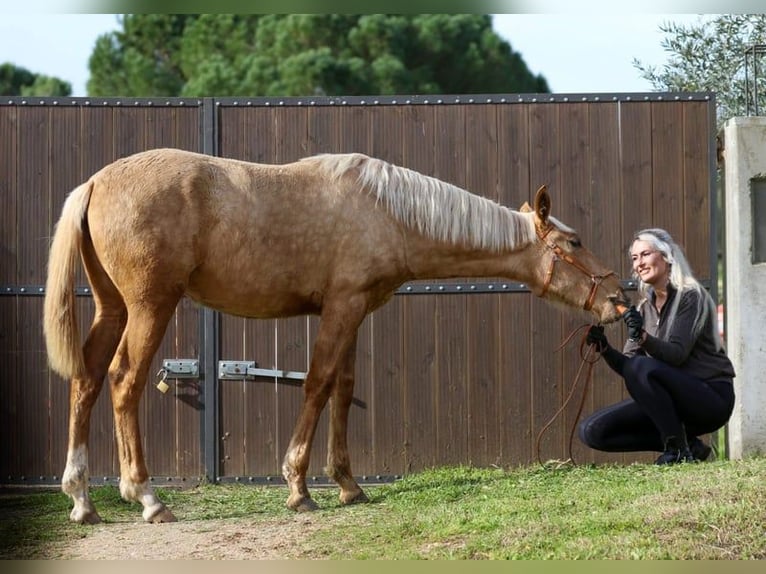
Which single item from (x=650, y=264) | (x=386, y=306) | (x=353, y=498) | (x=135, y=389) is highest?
(x=650, y=264)

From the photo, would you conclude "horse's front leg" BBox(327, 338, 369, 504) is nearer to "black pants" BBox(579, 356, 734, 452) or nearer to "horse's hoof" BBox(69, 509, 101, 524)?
"horse's hoof" BBox(69, 509, 101, 524)

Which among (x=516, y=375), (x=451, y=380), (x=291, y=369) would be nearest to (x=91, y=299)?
(x=291, y=369)

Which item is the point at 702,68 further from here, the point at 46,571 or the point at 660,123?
the point at 46,571

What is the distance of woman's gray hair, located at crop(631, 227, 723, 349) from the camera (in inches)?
225

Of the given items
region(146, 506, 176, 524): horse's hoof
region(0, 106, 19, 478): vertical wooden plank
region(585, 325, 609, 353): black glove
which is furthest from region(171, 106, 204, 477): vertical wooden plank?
region(585, 325, 609, 353): black glove

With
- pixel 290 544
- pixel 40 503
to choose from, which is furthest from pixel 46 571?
pixel 40 503

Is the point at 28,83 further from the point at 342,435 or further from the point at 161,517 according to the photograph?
the point at 161,517

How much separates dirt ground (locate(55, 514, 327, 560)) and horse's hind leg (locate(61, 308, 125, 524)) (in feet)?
0.61

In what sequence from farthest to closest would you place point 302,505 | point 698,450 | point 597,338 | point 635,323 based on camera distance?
point 698,450, point 597,338, point 635,323, point 302,505

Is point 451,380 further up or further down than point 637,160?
further down

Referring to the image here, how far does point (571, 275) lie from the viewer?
226 inches

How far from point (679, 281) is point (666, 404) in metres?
0.71

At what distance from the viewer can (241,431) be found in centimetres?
664

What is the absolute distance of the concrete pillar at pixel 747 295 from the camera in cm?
642
